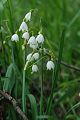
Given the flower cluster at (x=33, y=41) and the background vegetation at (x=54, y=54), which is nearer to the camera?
the flower cluster at (x=33, y=41)

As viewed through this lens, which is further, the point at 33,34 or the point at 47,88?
the point at 47,88

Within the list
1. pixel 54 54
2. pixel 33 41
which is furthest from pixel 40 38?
pixel 54 54

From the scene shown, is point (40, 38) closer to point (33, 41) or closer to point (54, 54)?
point (33, 41)

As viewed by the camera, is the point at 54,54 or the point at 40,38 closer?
the point at 40,38

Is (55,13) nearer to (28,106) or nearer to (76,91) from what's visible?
(76,91)

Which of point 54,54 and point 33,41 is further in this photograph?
point 54,54

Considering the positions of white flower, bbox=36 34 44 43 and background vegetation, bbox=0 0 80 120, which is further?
background vegetation, bbox=0 0 80 120

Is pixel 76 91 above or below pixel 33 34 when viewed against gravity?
below

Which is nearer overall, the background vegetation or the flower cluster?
the flower cluster

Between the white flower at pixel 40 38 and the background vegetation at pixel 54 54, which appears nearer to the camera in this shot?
the white flower at pixel 40 38

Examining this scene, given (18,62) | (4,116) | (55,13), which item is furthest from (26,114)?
(55,13)

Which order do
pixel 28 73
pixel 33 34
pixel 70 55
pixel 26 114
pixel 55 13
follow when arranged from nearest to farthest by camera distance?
1. pixel 33 34
2. pixel 26 114
3. pixel 28 73
4. pixel 70 55
5. pixel 55 13
